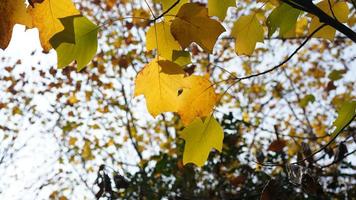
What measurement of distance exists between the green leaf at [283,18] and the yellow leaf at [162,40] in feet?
1.02

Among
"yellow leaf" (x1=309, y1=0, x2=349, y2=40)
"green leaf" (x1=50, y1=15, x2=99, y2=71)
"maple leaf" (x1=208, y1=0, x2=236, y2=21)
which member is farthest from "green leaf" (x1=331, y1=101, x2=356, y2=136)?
"green leaf" (x1=50, y1=15, x2=99, y2=71)

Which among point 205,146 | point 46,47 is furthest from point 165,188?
point 46,47

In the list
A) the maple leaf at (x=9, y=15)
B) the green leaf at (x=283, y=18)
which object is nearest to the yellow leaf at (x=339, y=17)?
the green leaf at (x=283, y=18)

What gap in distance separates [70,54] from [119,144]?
6.12 m

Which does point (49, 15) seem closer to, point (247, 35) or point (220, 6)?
point (220, 6)

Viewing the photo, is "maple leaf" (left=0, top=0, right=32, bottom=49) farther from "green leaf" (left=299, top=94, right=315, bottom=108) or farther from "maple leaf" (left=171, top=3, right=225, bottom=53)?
"green leaf" (left=299, top=94, right=315, bottom=108)

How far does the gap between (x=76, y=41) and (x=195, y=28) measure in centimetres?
32

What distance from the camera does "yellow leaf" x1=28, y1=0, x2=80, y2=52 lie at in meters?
0.85

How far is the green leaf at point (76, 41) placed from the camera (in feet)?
2.76

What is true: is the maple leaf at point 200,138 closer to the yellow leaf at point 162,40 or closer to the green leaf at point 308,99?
the yellow leaf at point 162,40

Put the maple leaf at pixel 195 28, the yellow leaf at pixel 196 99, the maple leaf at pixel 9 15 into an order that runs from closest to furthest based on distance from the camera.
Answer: the maple leaf at pixel 9 15 → the maple leaf at pixel 195 28 → the yellow leaf at pixel 196 99

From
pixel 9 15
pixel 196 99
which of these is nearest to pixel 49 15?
pixel 9 15

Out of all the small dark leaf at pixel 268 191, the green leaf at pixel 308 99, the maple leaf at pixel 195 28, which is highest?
the green leaf at pixel 308 99

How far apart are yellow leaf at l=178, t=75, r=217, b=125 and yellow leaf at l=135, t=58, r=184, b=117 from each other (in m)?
0.03
